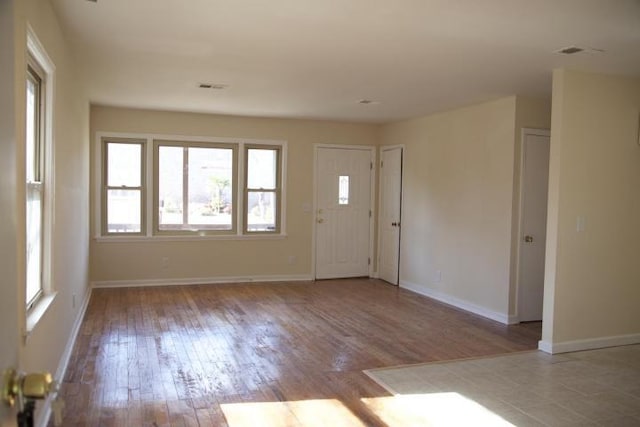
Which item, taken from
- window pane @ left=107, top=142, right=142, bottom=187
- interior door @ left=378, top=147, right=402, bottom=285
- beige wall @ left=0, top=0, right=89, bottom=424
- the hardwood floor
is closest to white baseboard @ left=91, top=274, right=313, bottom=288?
the hardwood floor

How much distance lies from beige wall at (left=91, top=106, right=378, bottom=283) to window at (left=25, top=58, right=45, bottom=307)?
385cm

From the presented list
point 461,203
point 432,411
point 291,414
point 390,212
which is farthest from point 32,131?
point 390,212

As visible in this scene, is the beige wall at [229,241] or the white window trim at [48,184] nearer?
the white window trim at [48,184]

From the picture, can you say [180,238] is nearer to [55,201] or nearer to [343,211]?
[343,211]

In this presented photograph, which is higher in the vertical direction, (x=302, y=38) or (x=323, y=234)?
(x=302, y=38)

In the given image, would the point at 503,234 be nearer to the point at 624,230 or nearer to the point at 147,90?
the point at 624,230

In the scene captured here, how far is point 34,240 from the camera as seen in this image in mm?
2852

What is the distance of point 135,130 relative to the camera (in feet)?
22.5

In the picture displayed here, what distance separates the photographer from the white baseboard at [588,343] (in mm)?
4387

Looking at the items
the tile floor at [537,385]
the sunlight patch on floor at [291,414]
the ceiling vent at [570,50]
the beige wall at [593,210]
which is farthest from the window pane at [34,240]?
the beige wall at [593,210]

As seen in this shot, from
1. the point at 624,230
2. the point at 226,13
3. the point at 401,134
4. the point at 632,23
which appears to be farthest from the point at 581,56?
the point at 401,134

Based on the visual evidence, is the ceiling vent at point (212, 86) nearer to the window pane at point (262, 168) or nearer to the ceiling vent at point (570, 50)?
the window pane at point (262, 168)

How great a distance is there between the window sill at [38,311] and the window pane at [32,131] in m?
0.69

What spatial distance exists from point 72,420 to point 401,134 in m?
5.67
